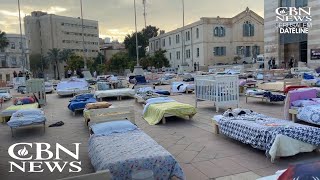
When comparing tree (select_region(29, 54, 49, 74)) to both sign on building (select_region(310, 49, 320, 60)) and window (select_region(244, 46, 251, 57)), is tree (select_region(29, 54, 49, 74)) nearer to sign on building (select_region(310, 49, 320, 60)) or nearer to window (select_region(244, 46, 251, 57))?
window (select_region(244, 46, 251, 57))

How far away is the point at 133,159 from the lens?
4.36 metres

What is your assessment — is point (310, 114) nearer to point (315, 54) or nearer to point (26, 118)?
point (26, 118)

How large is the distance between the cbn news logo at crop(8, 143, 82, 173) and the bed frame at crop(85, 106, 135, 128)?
Answer: 27.1 inches

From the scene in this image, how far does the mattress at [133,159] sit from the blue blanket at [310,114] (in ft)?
13.5

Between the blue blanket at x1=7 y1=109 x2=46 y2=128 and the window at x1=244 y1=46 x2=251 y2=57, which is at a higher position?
the window at x1=244 y1=46 x2=251 y2=57

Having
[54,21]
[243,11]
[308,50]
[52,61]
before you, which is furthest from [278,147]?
[54,21]

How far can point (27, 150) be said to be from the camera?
22.5ft

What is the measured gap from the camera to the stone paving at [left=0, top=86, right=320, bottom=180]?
5160 mm

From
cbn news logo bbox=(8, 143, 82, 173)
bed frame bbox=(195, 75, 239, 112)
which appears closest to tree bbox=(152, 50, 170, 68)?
bed frame bbox=(195, 75, 239, 112)

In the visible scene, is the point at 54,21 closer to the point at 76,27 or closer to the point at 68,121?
the point at 76,27

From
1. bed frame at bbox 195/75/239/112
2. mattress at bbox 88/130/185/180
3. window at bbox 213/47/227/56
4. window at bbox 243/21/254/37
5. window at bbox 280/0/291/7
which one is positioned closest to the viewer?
mattress at bbox 88/130/185/180

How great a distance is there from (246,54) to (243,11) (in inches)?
234

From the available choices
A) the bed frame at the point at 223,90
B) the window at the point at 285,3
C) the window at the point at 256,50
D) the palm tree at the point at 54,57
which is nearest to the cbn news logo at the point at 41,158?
the bed frame at the point at 223,90

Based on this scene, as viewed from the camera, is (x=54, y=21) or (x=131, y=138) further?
(x=54, y=21)
